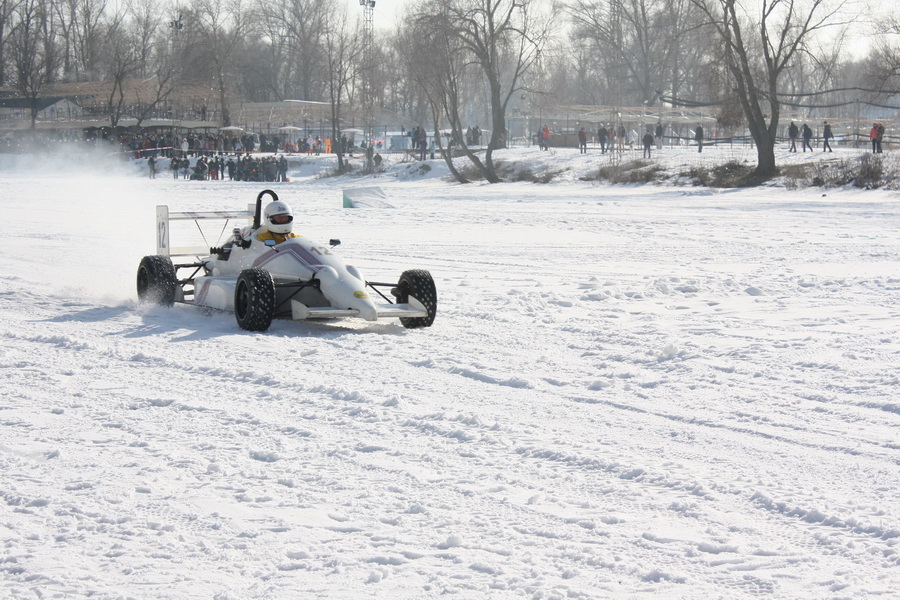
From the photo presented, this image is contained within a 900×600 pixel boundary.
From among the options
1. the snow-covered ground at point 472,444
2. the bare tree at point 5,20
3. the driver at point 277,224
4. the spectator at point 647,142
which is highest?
the bare tree at point 5,20

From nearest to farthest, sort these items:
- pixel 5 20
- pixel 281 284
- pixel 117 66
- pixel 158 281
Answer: pixel 281 284, pixel 158 281, pixel 117 66, pixel 5 20

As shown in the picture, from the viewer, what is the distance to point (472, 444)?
7215 mm

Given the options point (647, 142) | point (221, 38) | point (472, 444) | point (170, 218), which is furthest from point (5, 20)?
point (472, 444)

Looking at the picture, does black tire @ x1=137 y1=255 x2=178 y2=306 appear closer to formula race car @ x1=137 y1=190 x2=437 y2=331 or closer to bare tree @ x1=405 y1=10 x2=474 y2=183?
formula race car @ x1=137 y1=190 x2=437 y2=331

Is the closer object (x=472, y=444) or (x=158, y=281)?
(x=472, y=444)

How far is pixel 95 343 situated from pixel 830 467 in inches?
295

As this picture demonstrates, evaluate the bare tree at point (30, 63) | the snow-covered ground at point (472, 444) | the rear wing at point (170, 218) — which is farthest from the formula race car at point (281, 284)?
the bare tree at point (30, 63)

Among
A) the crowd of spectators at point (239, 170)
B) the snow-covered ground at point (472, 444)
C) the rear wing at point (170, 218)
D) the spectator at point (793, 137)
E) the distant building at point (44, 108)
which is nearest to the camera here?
the snow-covered ground at point (472, 444)

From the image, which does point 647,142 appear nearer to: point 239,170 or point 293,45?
point 239,170

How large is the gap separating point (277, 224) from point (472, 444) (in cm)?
595

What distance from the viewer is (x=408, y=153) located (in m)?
61.1

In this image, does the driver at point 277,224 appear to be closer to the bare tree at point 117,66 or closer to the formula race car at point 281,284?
the formula race car at point 281,284

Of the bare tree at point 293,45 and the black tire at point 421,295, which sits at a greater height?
the bare tree at point 293,45

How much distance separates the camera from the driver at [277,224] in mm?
12328
